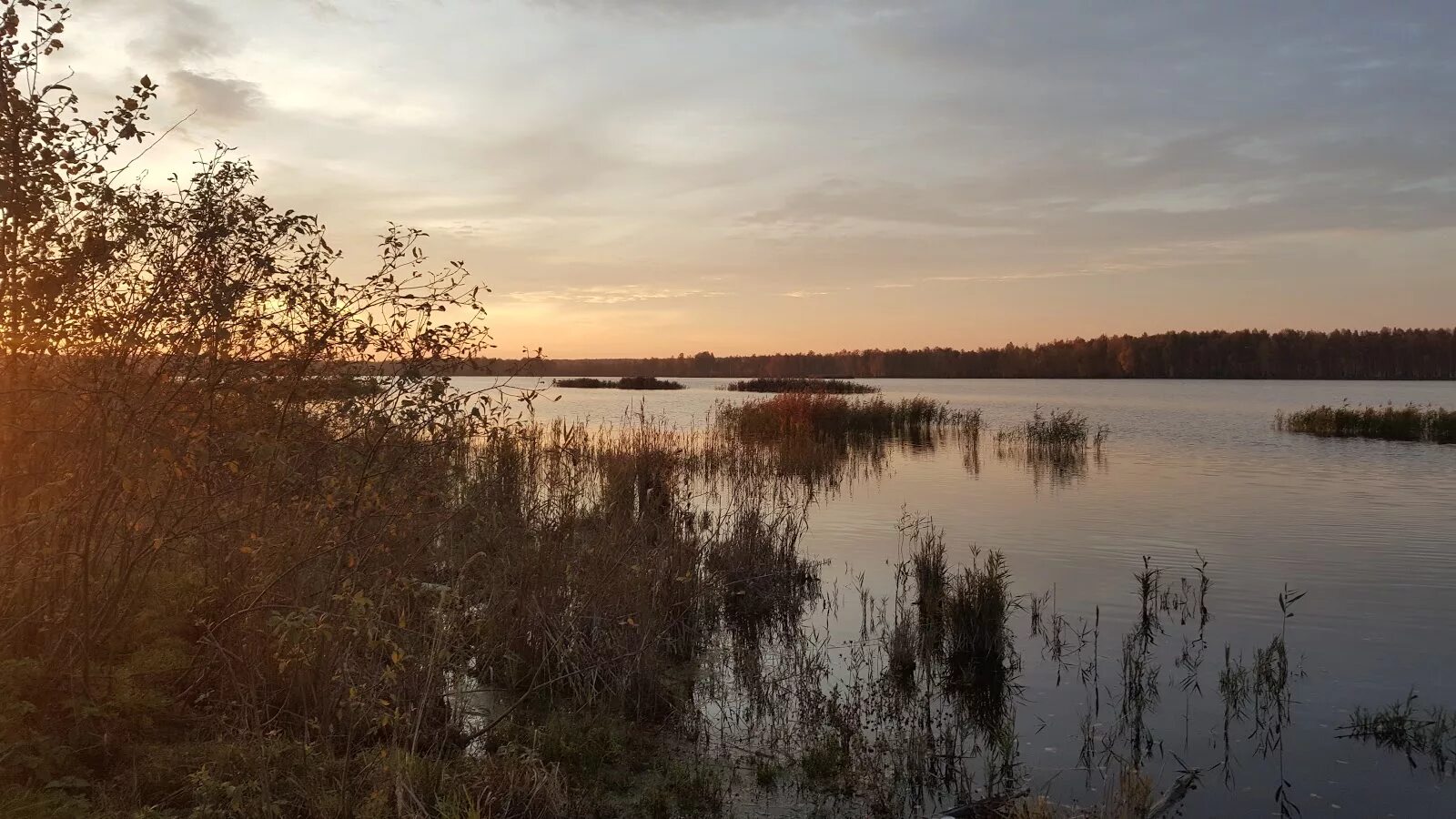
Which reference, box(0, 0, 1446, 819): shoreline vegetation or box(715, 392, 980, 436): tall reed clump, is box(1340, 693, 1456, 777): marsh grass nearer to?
box(0, 0, 1446, 819): shoreline vegetation

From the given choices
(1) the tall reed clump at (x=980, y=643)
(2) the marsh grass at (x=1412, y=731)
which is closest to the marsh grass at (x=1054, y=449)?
(1) the tall reed clump at (x=980, y=643)

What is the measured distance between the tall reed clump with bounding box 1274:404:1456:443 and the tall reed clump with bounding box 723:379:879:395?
19533 millimetres

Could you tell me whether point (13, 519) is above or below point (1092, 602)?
above

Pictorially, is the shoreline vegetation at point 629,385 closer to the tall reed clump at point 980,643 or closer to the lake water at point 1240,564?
the lake water at point 1240,564

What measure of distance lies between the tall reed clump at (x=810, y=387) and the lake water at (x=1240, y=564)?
11.2m

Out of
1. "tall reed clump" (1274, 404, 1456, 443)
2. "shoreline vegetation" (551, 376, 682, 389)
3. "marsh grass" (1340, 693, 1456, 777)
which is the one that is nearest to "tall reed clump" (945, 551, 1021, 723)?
"marsh grass" (1340, 693, 1456, 777)

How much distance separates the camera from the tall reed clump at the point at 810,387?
127ft

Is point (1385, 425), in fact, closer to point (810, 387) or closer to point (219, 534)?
point (810, 387)

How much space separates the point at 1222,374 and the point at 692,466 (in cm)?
10728

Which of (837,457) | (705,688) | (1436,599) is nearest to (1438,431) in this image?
(837,457)

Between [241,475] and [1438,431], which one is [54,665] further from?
[1438,431]

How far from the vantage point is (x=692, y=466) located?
20.3 m

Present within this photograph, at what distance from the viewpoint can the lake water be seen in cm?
647

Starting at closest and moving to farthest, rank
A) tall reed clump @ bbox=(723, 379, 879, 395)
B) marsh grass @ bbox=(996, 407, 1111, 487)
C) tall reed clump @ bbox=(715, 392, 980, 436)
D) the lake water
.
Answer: the lake water < marsh grass @ bbox=(996, 407, 1111, 487) < tall reed clump @ bbox=(715, 392, 980, 436) < tall reed clump @ bbox=(723, 379, 879, 395)
